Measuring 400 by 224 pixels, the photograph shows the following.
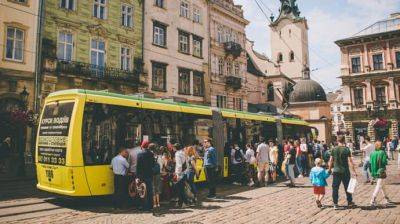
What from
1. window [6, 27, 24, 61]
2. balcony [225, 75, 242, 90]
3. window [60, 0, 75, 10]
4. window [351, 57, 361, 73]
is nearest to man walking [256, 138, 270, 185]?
window [6, 27, 24, 61]

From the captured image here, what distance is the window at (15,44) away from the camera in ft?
65.9

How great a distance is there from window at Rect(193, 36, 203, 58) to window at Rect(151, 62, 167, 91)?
15.6 feet

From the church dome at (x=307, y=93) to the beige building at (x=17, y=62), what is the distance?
45.0 m

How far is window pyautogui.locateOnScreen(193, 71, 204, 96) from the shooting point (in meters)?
32.8

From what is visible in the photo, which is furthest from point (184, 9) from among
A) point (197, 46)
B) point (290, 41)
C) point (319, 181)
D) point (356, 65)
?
point (290, 41)

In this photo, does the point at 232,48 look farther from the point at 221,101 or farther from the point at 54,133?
the point at 54,133

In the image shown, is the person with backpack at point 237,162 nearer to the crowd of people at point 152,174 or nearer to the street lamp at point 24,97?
the crowd of people at point 152,174

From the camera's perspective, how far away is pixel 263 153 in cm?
1491

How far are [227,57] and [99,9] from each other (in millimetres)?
16076

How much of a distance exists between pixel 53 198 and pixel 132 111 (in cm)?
390

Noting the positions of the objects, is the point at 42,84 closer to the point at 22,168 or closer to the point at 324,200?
the point at 22,168

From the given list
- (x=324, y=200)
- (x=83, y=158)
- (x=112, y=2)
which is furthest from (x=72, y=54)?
(x=324, y=200)

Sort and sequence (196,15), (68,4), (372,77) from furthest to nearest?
(372,77), (196,15), (68,4)

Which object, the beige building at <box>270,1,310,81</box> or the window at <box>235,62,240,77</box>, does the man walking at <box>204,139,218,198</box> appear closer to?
the window at <box>235,62,240,77</box>
